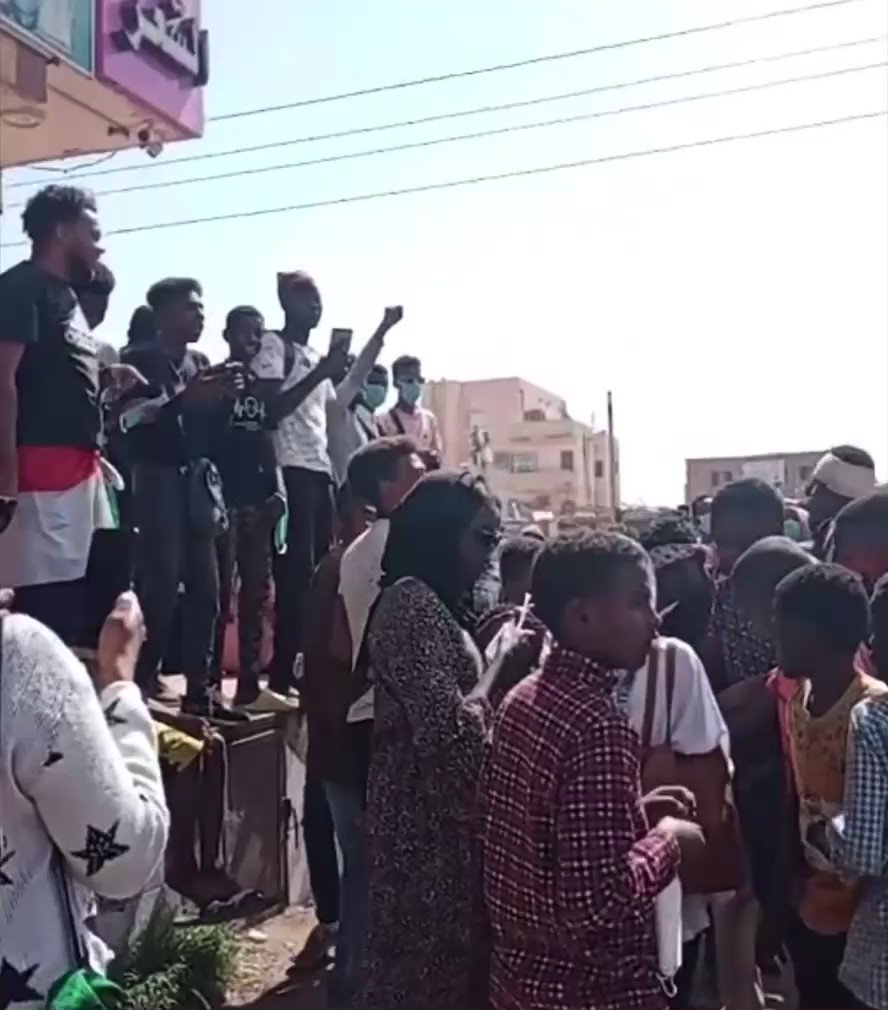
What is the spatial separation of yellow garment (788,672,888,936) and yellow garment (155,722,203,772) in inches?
88.8

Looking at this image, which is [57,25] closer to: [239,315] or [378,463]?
[239,315]

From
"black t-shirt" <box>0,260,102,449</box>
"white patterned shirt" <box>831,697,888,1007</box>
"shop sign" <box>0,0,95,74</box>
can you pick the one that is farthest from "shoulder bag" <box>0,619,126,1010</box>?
"shop sign" <box>0,0,95,74</box>

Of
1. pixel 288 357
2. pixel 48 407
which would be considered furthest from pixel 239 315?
pixel 48 407

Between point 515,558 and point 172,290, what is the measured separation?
69.5 inches

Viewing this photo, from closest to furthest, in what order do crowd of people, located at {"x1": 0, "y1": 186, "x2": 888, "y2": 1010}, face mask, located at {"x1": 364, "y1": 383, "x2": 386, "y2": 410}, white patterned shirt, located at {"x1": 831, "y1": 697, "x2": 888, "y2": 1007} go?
crowd of people, located at {"x1": 0, "y1": 186, "x2": 888, "y2": 1010} → white patterned shirt, located at {"x1": 831, "y1": 697, "x2": 888, "y2": 1007} → face mask, located at {"x1": 364, "y1": 383, "x2": 386, "y2": 410}

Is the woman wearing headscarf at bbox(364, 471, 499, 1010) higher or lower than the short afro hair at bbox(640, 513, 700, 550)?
lower

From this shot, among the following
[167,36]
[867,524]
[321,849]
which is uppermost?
[167,36]

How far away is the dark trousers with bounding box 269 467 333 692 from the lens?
5719 millimetres

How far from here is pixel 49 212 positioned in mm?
3680

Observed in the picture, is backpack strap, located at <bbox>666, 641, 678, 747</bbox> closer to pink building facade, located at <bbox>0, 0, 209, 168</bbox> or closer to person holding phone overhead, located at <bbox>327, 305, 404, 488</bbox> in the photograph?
person holding phone overhead, located at <bbox>327, 305, 404, 488</bbox>

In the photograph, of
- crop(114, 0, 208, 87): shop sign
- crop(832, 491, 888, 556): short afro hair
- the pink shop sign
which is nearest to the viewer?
crop(832, 491, 888, 556): short afro hair

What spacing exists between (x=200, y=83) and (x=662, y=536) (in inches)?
268

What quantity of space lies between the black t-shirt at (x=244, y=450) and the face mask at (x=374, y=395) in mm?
1401

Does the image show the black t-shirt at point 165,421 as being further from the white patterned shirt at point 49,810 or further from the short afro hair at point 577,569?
the white patterned shirt at point 49,810
